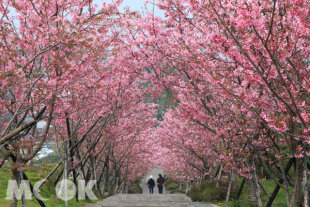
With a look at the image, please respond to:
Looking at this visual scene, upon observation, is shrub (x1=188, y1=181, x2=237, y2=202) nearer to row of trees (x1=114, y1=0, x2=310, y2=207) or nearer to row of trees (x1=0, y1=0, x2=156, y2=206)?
row of trees (x1=114, y1=0, x2=310, y2=207)

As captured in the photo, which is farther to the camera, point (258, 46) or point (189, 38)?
point (189, 38)

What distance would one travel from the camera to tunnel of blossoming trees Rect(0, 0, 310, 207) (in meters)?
5.76

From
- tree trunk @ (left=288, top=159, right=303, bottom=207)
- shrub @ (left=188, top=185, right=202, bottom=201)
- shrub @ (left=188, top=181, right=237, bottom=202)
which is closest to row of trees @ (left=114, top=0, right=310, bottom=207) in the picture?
tree trunk @ (left=288, top=159, right=303, bottom=207)

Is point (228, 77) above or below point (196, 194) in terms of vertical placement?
above

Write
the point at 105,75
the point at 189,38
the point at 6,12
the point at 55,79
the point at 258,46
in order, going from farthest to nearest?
the point at 105,75 → the point at 189,38 → the point at 6,12 → the point at 55,79 → the point at 258,46

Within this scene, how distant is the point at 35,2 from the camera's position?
26.5 ft

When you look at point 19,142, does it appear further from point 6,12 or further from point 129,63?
point 129,63

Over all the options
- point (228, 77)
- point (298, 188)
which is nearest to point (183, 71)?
point (228, 77)

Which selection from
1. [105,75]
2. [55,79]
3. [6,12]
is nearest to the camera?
[55,79]

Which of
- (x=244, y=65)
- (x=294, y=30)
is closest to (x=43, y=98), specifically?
(x=244, y=65)

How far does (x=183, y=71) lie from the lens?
33.8 feet

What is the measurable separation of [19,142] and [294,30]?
5.91 meters

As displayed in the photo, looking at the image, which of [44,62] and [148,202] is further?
[148,202]

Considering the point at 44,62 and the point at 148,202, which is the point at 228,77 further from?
the point at 148,202
